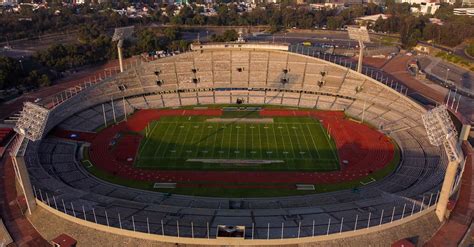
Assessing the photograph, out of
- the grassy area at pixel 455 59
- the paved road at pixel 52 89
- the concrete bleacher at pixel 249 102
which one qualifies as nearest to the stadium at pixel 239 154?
the concrete bleacher at pixel 249 102

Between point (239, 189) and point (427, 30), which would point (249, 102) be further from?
point (427, 30)

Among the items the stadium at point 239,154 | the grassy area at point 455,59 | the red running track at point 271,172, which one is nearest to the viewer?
the stadium at point 239,154

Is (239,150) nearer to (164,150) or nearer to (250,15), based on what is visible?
(164,150)

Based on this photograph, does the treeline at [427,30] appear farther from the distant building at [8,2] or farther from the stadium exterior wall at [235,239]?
the distant building at [8,2]

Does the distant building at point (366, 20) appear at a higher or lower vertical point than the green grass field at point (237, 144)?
higher

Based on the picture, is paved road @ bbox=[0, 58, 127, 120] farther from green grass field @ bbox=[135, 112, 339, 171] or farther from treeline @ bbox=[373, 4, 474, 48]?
treeline @ bbox=[373, 4, 474, 48]

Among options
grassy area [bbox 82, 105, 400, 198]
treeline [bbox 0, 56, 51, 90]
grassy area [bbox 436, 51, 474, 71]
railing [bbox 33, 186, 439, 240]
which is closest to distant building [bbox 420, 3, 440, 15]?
grassy area [bbox 436, 51, 474, 71]

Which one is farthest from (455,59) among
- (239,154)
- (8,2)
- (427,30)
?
(8,2)
